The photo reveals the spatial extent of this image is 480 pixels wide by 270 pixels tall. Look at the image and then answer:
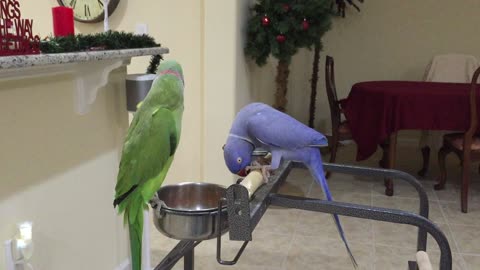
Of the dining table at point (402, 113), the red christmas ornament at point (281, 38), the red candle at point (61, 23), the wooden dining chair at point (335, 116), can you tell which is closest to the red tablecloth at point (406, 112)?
the dining table at point (402, 113)

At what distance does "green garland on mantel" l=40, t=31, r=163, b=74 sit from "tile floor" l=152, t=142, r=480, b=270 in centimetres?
124

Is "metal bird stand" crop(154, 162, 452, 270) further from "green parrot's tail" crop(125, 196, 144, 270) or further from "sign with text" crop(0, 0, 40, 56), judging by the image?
"sign with text" crop(0, 0, 40, 56)

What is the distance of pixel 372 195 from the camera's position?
12.1ft

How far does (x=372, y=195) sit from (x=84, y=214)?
2.41 m

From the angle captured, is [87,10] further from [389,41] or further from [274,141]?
[389,41]

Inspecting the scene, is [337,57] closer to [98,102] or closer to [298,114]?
[298,114]

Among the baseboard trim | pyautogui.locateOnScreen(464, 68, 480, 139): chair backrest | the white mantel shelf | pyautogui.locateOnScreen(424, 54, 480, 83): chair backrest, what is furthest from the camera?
pyautogui.locateOnScreen(424, 54, 480, 83): chair backrest

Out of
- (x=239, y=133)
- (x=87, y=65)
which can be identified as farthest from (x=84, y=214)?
(x=239, y=133)

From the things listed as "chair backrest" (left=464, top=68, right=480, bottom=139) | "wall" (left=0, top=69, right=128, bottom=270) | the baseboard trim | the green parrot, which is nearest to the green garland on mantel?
"wall" (left=0, top=69, right=128, bottom=270)

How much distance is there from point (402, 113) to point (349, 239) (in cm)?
116

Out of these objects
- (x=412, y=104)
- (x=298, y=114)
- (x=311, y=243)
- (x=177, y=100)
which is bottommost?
(x=311, y=243)

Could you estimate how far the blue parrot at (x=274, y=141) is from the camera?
138 cm

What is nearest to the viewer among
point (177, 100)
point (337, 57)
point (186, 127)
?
point (177, 100)

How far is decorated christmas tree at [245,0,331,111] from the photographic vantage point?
3.33 m
